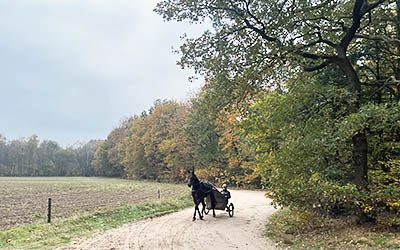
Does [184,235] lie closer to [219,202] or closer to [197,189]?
[197,189]

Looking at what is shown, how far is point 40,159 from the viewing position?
101 metres

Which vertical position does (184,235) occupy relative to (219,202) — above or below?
below

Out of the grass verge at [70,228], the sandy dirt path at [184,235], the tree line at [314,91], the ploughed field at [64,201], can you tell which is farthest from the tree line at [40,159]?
the tree line at [314,91]

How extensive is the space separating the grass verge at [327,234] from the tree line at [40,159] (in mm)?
92487

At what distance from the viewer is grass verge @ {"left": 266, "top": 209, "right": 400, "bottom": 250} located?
9.20 meters

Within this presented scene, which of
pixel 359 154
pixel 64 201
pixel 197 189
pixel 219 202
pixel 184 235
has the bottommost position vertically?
pixel 184 235

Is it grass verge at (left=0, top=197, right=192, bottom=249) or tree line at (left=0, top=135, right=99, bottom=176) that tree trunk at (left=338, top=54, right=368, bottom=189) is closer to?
grass verge at (left=0, top=197, right=192, bottom=249)

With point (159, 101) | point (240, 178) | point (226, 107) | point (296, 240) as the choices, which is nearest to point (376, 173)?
point (296, 240)

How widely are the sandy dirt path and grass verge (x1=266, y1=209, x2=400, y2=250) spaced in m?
0.60

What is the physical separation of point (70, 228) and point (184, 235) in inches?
169

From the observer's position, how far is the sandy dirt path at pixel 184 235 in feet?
33.4

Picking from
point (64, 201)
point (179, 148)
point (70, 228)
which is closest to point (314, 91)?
point (70, 228)

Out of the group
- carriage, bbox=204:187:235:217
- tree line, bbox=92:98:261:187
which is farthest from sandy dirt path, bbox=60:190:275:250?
tree line, bbox=92:98:261:187

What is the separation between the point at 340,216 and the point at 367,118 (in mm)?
5503
